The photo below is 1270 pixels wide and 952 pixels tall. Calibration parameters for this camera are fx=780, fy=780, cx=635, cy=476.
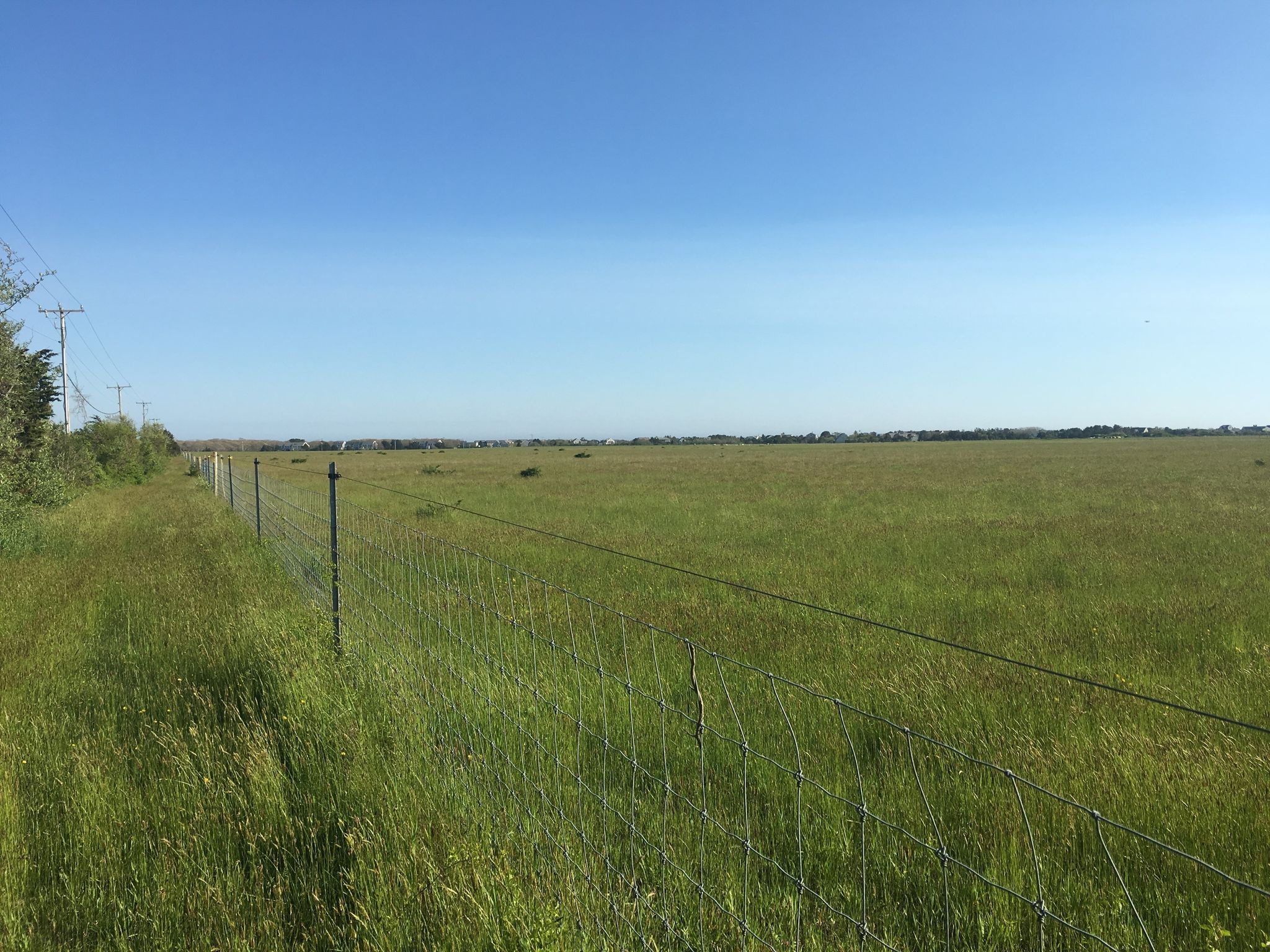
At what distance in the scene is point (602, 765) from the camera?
476cm

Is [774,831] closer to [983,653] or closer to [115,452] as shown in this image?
[983,653]

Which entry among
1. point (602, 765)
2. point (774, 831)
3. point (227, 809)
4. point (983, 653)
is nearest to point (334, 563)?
point (227, 809)

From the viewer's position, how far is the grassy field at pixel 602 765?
3328mm

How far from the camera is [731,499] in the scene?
24062 mm

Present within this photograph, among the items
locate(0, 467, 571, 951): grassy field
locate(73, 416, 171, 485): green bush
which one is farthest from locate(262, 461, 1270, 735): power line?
locate(73, 416, 171, 485): green bush

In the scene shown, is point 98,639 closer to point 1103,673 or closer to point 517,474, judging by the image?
point 1103,673

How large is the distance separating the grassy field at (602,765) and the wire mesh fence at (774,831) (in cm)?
2

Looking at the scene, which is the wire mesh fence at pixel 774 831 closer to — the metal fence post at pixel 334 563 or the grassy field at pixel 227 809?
the grassy field at pixel 227 809

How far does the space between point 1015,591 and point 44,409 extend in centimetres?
2862

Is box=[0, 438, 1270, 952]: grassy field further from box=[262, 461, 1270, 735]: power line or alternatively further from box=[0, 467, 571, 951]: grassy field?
box=[262, 461, 1270, 735]: power line

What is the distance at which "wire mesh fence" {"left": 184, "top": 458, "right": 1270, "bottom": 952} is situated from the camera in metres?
3.15

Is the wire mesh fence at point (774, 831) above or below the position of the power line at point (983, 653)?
below

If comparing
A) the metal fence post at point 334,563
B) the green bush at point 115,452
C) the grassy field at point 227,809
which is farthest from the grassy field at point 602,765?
the green bush at point 115,452

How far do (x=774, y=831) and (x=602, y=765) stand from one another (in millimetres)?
1120
